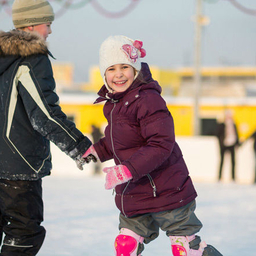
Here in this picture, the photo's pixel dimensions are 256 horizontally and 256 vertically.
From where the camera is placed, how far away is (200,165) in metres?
9.09

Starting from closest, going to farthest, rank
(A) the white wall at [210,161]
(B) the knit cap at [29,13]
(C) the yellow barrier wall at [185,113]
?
(B) the knit cap at [29,13], (A) the white wall at [210,161], (C) the yellow barrier wall at [185,113]

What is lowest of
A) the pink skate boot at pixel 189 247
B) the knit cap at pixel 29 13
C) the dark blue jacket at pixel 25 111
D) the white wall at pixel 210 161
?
the white wall at pixel 210 161

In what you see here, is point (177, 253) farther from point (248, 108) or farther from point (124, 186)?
point (248, 108)

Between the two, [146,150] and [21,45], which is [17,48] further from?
[146,150]

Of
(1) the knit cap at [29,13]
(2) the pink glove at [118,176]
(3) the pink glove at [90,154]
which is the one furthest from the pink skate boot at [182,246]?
(1) the knit cap at [29,13]

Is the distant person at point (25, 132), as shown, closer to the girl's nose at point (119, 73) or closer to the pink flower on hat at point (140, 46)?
the girl's nose at point (119, 73)

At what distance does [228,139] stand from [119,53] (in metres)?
6.46

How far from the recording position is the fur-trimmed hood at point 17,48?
2.45 m

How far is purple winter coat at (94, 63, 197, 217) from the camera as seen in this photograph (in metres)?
2.24

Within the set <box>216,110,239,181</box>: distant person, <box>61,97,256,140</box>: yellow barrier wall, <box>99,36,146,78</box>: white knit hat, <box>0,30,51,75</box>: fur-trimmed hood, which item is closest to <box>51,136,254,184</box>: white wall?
<box>216,110,239,181</box>: distant person

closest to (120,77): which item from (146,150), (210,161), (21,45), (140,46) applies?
(140,46)

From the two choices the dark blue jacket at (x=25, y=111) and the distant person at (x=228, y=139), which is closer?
the dark blue jacket at (x=25, y=111)

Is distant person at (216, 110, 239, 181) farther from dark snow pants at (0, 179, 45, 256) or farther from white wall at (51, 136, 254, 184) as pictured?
dark snow pants at (0, 179, 45, 256)

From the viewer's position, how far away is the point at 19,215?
245 cm
